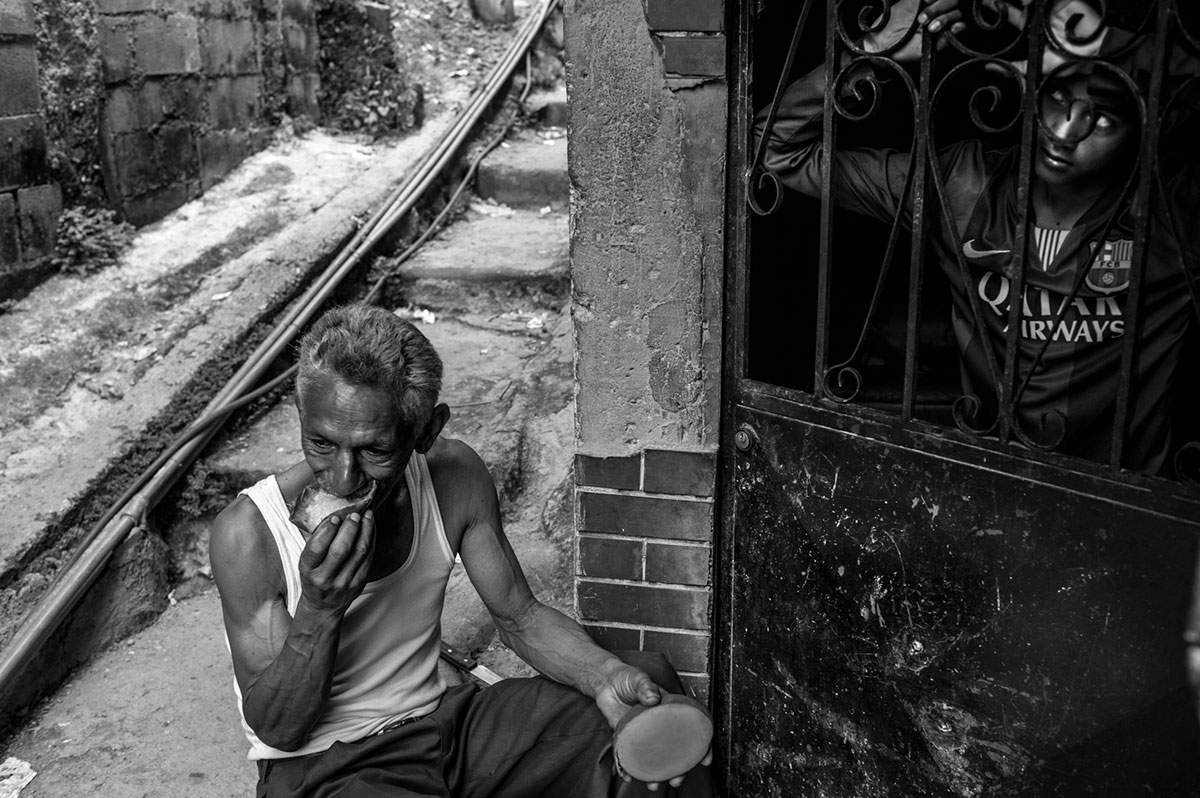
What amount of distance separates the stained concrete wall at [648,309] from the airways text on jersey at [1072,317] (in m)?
0.71

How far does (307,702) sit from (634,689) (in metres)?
0.70

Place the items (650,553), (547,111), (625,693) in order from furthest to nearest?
(547,111)
(650,553)
(625,693)

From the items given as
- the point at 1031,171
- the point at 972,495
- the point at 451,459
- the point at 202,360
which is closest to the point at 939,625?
the point at 972,495

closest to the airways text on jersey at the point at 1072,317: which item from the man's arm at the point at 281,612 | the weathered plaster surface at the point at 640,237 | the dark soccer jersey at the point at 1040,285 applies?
A: the dark soccer jersey at the point at 1040,285

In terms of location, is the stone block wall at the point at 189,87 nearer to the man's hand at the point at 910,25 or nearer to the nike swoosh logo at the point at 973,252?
the man's hand at the point at 910,25

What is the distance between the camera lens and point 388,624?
2.59m

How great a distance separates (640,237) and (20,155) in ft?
11.4

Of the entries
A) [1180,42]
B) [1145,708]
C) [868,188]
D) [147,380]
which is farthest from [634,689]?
[147,380]

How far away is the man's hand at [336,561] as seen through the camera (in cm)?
221

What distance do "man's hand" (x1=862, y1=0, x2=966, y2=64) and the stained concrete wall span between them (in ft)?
1.31

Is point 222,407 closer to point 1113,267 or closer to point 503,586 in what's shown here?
point 503,586

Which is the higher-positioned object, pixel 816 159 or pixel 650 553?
pixel 816 159

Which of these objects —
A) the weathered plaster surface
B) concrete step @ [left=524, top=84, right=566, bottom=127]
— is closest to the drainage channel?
concrete step @ [left=524, top=84, right=566, bottom=127]

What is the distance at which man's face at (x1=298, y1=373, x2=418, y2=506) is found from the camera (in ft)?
7.50
